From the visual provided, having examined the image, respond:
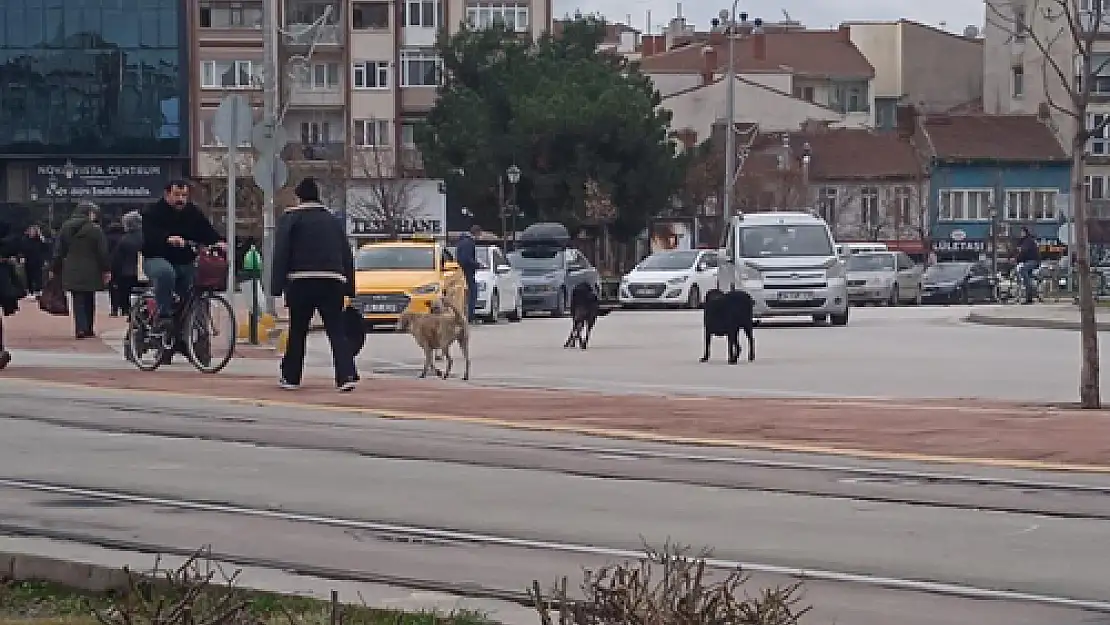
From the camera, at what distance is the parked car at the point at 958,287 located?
5638 centimetres

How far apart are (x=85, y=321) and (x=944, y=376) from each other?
35.5 feet

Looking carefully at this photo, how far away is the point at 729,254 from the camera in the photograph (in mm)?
34594

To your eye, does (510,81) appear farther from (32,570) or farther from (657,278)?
(32,570)

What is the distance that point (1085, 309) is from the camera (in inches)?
658

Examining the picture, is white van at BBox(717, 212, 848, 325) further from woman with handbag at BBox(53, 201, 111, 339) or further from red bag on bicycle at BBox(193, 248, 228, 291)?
red bag on bicycle at BBox(193, 248, 228, 291)

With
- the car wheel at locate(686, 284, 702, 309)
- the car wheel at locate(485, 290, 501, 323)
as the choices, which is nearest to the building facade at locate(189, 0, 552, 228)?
the car wheel at locate(686, 284, 702, 309)

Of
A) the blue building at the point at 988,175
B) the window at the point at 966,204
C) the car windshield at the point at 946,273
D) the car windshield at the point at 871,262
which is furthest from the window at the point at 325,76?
the car windshield at the point at 871,262

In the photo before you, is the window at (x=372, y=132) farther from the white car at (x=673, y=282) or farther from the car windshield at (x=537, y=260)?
the car windshield at (x=537, y=260)

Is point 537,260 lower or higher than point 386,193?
lower

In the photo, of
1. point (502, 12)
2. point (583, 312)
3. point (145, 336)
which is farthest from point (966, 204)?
point (145, 336)

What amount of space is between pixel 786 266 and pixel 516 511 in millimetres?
23566

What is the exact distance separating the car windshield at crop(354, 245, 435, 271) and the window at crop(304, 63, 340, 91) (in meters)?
59.1

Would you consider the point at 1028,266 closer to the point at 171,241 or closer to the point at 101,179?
the point at 171,241

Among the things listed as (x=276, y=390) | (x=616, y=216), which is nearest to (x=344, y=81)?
(x=616, y=216)
